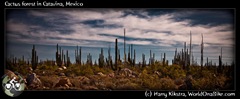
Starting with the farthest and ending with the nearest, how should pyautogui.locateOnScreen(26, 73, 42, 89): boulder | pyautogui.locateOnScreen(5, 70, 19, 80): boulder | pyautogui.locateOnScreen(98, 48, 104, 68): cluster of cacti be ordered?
pyautogui.locateOnScreen(98, 48, 104, 68): cluster of cacti
pyautogui.locateOnScreen(26, 73, 42, 89): boulder
pyautogui.locateOnScreen(5, 70, 19, 80): boulder

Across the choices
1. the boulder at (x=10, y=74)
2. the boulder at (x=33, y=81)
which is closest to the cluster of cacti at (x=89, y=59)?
the boulder at (x=33, y=81)

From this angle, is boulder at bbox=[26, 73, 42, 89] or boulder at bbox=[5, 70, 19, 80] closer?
boulder at bbox=[5, 70, 19, 80]

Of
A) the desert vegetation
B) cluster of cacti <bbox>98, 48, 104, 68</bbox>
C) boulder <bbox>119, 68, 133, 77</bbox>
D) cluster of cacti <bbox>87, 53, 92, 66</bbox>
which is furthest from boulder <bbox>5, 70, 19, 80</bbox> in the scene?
boulder <bbox>119, 68, 133, 77</bbox>

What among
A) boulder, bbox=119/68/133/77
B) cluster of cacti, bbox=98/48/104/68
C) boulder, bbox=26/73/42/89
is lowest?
boulder, bbox=26/73/42/89

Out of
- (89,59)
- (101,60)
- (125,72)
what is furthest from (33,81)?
(125,72)

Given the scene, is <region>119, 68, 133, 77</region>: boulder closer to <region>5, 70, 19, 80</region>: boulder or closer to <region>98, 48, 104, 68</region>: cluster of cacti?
<region>98, 48, 104, 68</region>: cluster of cacti

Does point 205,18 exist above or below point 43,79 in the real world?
above

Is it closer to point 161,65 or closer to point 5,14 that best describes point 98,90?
point 161,65

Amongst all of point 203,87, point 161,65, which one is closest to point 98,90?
point 161,65

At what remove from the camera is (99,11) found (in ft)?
37.2

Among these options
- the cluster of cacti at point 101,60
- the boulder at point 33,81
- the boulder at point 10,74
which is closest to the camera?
the boulder at point 10,74

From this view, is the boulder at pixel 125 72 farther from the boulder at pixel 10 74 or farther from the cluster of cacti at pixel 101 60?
the boulder at pixel 10 74

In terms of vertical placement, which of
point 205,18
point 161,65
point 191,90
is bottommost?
point 191,90

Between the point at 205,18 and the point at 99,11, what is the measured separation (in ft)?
11.2
